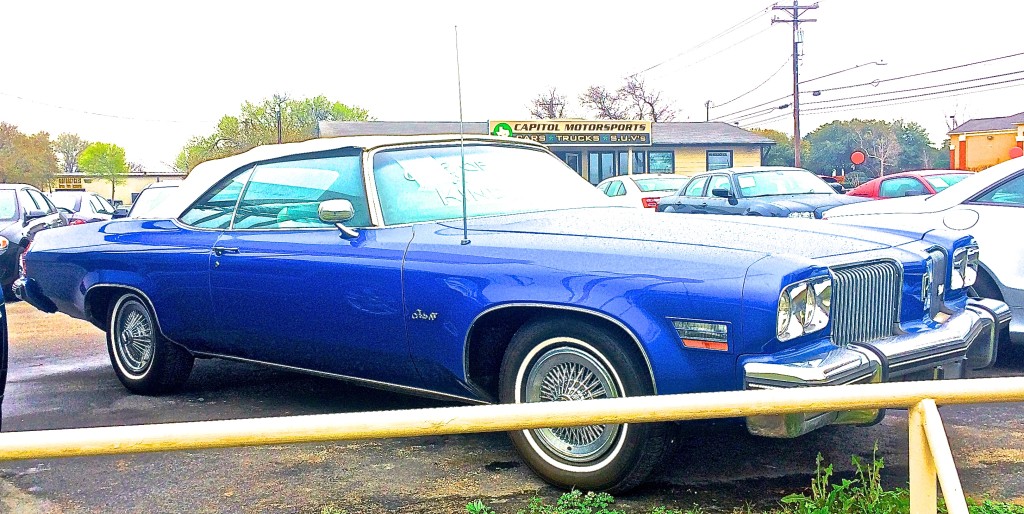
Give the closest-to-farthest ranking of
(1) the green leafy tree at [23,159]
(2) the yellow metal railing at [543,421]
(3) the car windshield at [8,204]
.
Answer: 1. (2) the yellow metal railing at [543,421]
2. (3) the car windshield at [8,204]
3. (1) the green leafy tree at [23,159]

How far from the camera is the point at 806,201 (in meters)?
12.5

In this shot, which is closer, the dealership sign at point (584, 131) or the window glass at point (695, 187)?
the window glass at point (695, 187)

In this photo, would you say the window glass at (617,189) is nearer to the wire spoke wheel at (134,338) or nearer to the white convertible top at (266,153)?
the white convertible top at (266,153)

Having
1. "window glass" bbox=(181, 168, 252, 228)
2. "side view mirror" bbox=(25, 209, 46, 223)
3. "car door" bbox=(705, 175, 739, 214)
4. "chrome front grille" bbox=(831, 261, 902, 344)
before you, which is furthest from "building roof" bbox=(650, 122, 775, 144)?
"chrome front grille" bbox=(831, 261, 902, 344)

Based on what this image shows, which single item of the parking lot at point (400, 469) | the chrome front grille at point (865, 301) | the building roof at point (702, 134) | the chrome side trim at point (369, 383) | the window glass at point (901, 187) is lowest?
the parking lot at point (400, 469)

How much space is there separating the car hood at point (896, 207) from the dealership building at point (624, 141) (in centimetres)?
3414

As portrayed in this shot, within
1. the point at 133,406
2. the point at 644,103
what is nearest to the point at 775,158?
the point at 644,103

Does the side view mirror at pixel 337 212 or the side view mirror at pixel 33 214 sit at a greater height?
the side view mirror at pixel 337 212

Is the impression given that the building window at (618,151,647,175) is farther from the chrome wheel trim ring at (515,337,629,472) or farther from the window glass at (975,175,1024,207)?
the chrome wheel trim ring at (515,337,629,472)

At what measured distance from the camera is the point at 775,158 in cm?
6944

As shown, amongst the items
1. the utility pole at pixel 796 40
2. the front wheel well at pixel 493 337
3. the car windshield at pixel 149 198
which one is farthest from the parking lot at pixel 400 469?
the utility pole at pixel 796 40

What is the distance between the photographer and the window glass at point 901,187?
1459 cm

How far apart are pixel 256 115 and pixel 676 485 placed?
233ft

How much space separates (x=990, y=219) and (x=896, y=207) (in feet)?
2.11
